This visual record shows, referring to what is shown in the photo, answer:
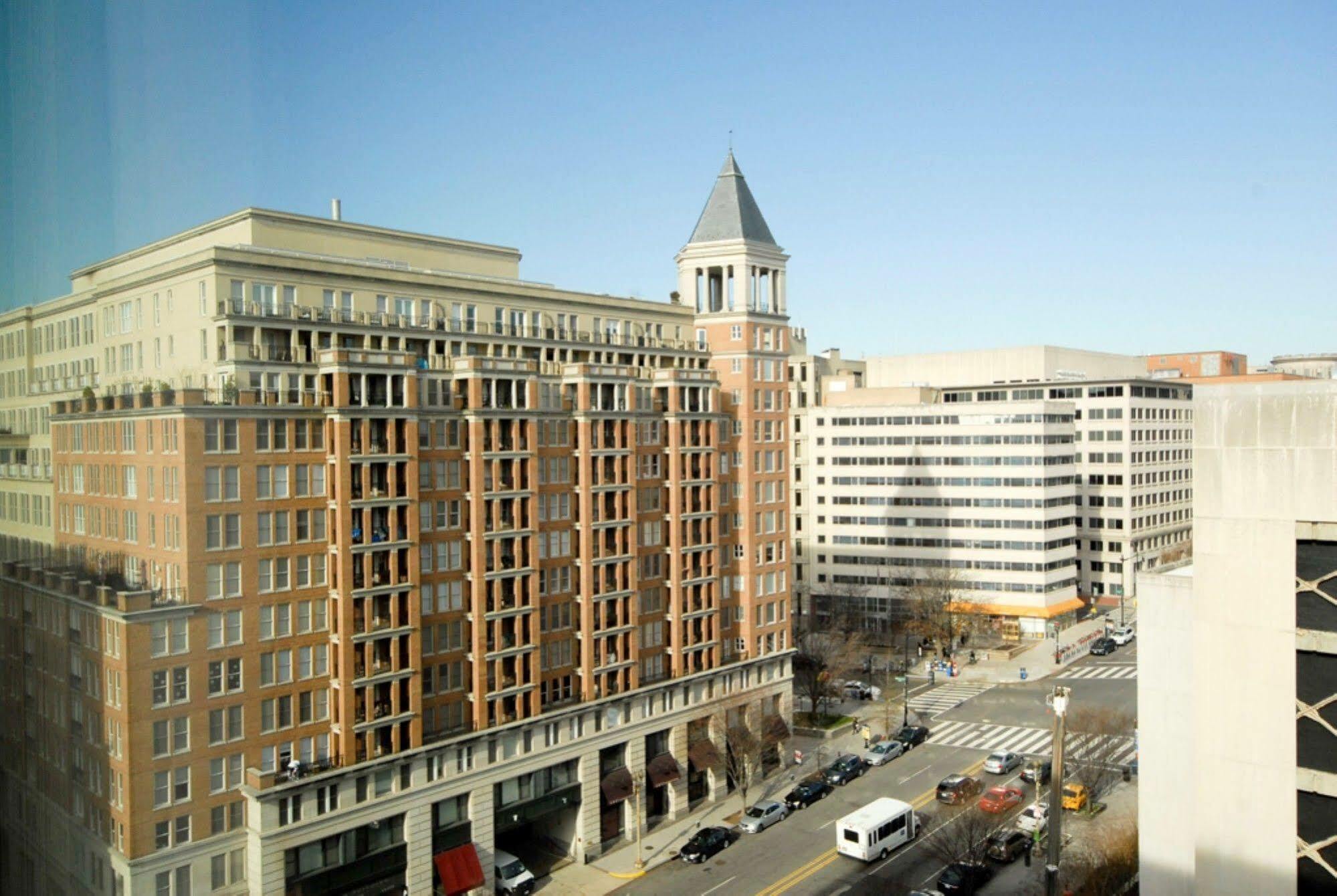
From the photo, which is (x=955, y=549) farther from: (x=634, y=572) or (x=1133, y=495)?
(x=634, y=572)

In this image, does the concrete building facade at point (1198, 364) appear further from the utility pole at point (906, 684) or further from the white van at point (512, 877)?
the white van at point (512, 877)

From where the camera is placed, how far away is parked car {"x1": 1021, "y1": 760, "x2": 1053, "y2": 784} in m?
41.2

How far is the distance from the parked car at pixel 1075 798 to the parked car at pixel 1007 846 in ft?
11.2

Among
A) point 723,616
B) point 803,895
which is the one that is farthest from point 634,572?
point 803,895

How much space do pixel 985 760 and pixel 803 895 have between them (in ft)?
49.4

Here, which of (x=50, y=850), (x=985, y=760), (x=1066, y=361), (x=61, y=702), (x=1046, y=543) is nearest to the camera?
(x=50, y=850)

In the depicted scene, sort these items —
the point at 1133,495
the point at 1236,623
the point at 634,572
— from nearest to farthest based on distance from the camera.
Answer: the point at 1236,623, the point at 634,572, the point at 1133,495

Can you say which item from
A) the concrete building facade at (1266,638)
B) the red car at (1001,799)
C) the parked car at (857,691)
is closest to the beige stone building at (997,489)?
the parked car at (857,691)

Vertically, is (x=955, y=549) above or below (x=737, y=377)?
below

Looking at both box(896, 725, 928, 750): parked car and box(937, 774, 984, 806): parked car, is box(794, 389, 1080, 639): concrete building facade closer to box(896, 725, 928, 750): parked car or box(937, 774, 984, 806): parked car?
box(896, 725, 928, 750): parked car

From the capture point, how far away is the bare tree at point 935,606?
66.5 metres

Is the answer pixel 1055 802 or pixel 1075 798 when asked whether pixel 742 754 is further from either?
pixel 1055 802

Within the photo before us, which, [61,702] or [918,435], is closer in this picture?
[61,702]

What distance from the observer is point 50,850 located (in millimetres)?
7484
